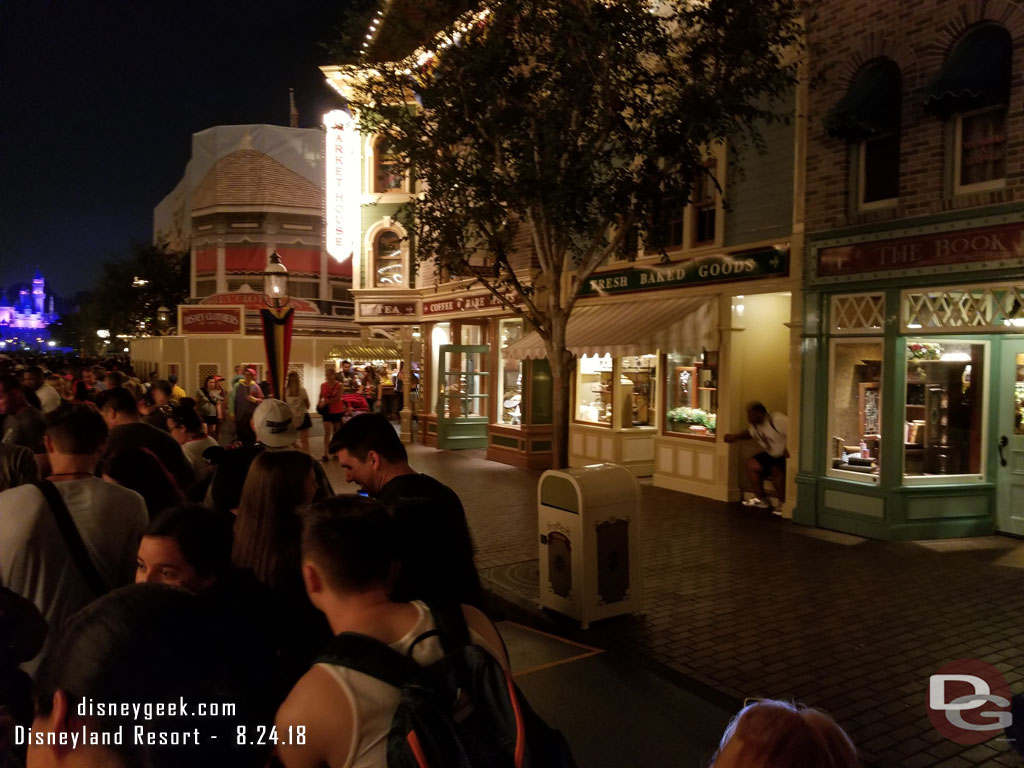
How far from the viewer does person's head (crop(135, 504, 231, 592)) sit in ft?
8.32

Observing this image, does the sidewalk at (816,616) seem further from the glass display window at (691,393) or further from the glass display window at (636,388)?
the glass display window at (636,388)

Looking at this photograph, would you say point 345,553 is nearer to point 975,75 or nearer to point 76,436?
point 76,436

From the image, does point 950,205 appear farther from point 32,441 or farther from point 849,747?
point 32,441

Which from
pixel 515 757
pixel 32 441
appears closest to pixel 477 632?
pixel 515 757

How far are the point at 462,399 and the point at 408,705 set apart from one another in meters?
16.7

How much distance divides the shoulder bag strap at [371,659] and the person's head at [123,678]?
0.32m

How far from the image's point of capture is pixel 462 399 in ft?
60.4

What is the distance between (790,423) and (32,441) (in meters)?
8.89

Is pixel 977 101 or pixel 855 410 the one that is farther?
pixel 855 410

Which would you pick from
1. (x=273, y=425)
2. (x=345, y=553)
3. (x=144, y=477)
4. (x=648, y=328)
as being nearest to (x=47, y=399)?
(x=273, y=425)

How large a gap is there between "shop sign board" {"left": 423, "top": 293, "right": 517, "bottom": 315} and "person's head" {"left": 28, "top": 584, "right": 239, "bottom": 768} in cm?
1428

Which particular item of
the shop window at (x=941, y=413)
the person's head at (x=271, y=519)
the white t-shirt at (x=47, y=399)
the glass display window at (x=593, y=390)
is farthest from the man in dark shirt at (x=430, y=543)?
the glass display window at (x=593, y=390)

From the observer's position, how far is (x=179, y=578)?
253 centimetres

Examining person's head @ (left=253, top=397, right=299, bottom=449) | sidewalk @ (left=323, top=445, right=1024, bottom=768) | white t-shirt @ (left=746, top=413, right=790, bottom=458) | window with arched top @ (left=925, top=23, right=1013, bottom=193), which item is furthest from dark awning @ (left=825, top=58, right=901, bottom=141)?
person's head @ (left=253, top=397, right=299, bottom=449)
